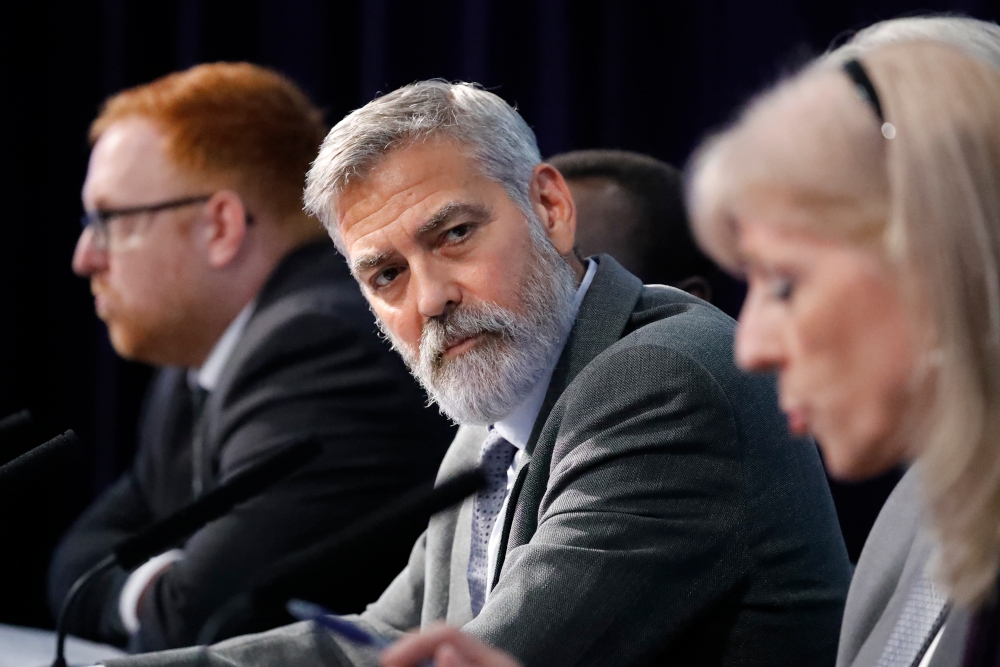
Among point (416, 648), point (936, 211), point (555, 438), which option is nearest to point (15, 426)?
point (555, 438)

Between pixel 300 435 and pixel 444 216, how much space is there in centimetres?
72

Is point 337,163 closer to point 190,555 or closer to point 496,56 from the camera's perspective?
point 190,555

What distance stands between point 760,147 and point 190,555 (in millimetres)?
1562

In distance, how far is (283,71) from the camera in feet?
10.8

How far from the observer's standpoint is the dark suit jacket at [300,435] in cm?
216

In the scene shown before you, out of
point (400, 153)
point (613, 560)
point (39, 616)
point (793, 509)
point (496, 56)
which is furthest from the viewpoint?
point (39, 616)

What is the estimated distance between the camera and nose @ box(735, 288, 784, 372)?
33.5 inches

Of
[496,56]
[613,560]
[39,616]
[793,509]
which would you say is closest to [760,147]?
[613,560]

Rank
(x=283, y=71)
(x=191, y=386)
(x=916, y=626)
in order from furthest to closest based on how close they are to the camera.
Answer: (x=283, y=71), (x=191, y=386), (x=916, y=626)

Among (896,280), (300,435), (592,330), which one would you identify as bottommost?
(300,435)

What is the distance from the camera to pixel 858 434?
83 cm

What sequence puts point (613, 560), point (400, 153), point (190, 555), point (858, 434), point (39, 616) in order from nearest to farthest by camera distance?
point (858, 434) → point (613, 560) → point (400, 153) → point (190, 555) → point (39, 616)

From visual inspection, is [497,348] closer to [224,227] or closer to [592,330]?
[592,330]

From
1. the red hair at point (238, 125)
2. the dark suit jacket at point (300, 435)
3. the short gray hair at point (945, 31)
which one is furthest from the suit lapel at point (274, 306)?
the short gray hair at point (945, 31)
